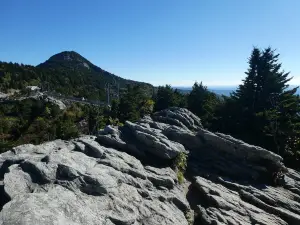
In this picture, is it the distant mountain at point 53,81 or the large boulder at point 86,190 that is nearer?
the large boulder at point 86,190

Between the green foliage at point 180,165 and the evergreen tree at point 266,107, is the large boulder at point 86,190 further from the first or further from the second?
the evergreen tree at point 266,107

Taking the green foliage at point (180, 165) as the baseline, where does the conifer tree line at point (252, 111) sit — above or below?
above

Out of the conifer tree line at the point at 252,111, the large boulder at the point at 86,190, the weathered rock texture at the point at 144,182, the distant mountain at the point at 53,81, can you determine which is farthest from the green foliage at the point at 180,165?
the distant mountain at the point at 53,81

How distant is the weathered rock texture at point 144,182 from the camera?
10617 mm

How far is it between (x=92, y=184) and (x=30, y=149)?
22.5ft

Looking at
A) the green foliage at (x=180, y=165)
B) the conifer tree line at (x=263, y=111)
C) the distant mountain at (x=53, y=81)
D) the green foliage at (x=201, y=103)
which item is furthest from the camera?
the distant mountain at (x=53, y=81)

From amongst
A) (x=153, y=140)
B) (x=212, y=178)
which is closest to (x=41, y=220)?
(x=153, y=140)

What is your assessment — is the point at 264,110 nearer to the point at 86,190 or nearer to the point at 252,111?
the point at 252,111

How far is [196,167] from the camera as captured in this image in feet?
74.7

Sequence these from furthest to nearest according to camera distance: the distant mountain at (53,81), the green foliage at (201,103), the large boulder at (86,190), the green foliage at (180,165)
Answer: the distant mountain at (53,81) → the green foliage at (201,103) → the green foliage at (180,165) → the large boulder at (86,190)

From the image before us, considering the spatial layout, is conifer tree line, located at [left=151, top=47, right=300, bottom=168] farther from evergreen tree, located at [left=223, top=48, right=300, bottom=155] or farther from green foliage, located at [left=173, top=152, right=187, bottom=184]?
green foliage, located at [left=173, top=152, right=187, bottom=184]

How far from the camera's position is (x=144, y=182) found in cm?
1577

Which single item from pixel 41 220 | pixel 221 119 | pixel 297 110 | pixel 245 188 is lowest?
pixel 245 188

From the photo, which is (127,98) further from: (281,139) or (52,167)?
(52,167)
